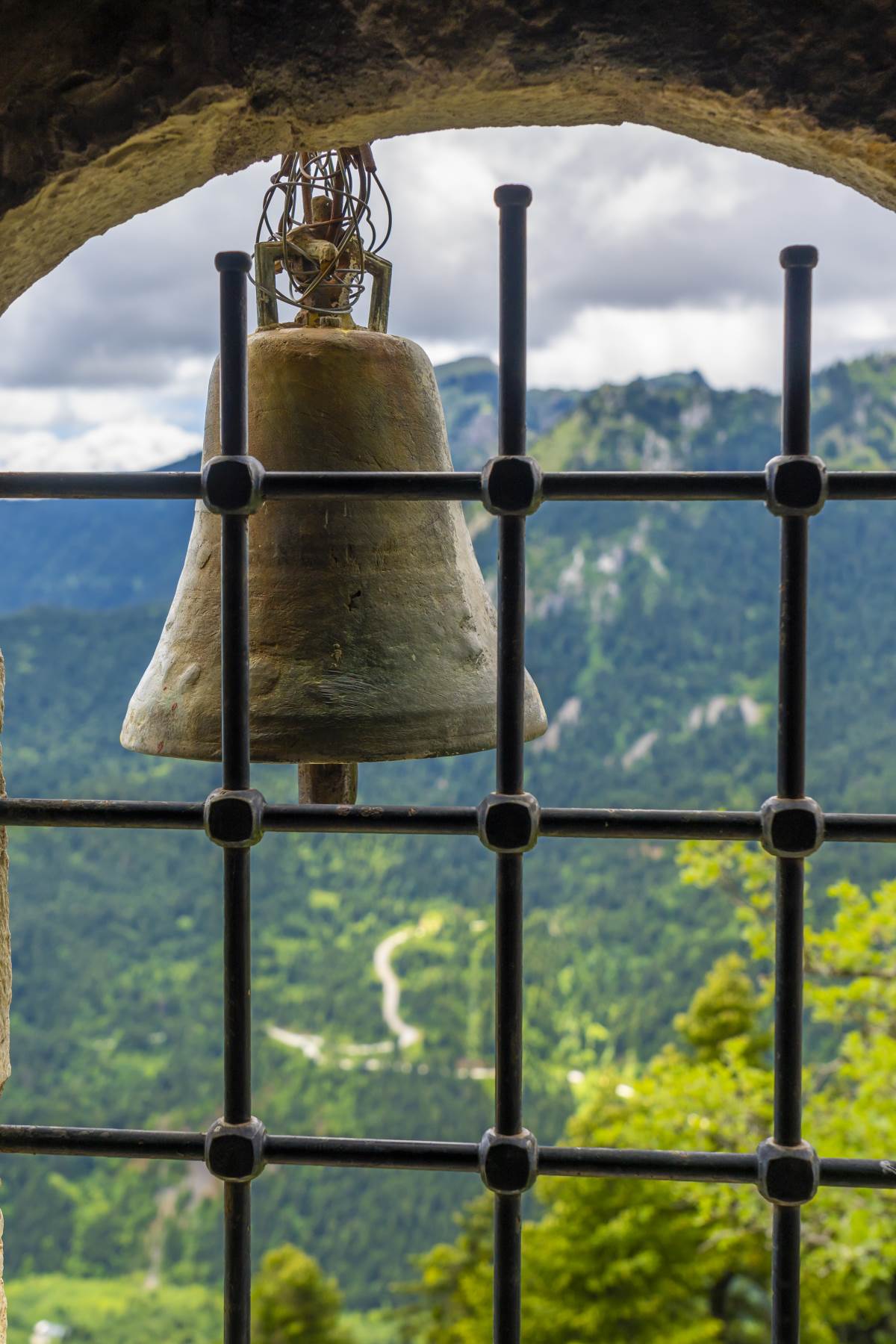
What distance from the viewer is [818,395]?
137 ft

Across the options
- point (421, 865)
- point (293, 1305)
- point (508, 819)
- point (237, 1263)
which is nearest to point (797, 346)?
point (508, 819)

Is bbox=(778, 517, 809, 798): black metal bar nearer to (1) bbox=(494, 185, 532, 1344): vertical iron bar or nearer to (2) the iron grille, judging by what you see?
(2) the iron grille

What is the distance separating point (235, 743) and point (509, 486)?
14.1 inches

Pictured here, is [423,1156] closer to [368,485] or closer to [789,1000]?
[789,1000]

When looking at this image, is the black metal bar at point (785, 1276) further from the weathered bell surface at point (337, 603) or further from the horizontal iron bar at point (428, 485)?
the horizontal iron bar at point (428, 485)

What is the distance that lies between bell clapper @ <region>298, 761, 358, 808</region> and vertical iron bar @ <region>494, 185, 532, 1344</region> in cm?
30

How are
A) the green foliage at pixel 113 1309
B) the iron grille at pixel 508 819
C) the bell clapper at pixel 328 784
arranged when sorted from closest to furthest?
the iron grille at pixel 508 819 < the bell clapper at pixel 328 784 < the green foliage at pixel 113 1309

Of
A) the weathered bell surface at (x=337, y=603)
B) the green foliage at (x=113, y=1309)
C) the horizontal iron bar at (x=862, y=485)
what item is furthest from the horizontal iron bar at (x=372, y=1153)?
the green foliage at (x=113, y=1309)

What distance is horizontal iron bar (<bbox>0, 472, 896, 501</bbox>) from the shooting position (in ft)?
3.58

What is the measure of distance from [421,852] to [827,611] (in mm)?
15013

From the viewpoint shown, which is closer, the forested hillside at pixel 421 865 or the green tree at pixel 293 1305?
the green tree at pixel 293 1305

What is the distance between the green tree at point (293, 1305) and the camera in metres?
9.66

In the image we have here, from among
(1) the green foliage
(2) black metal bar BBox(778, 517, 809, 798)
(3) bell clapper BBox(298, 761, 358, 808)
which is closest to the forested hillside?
(1) the green foliage

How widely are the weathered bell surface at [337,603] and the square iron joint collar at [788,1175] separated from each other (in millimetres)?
480
